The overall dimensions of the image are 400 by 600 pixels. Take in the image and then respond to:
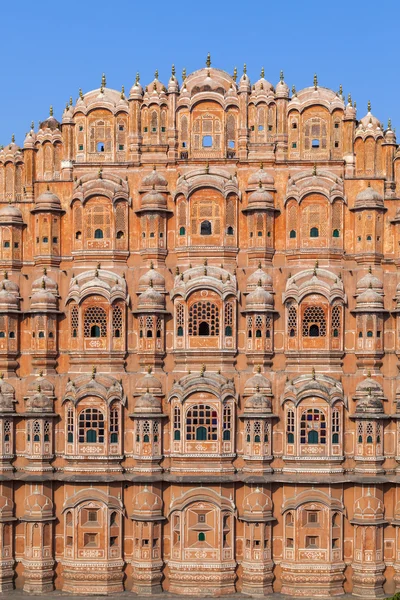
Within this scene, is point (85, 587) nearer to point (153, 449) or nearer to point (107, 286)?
point (153, 449)

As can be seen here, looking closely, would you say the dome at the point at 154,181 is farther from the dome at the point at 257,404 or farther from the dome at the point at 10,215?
the dome at the point at 257,404

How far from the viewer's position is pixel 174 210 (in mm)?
48000

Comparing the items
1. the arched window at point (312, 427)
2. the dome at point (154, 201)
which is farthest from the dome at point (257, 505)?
the dome at point (154, 201)

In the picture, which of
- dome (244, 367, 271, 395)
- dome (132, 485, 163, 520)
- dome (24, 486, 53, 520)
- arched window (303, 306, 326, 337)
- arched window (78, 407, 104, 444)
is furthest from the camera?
arched window (303, 306, 326, 337)

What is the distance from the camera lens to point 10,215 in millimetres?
48656

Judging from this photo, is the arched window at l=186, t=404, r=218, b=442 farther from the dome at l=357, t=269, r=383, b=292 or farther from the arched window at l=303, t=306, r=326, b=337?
the dome at l=357, t=269, r=383, b=292

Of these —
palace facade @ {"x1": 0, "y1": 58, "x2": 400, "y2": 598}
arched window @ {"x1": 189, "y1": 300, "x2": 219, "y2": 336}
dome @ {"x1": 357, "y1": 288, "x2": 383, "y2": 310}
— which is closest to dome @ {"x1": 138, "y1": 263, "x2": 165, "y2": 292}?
palace facade @ {"x1": 0, "y1": 58, "x2": 400, "y2": 598}

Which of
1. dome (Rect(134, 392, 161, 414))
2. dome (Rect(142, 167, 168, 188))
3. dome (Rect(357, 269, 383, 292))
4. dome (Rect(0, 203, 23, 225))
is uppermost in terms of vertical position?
dome (Rect(142, 167, 168, 188))

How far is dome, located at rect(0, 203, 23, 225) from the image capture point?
48.6m

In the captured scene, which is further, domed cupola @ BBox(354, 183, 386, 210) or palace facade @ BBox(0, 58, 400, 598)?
domed cupola @ BBox(354, 183, 386, 210)

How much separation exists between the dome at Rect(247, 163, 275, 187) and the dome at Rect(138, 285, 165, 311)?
7.50 meters

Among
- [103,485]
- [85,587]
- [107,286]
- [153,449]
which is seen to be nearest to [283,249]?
[107,286]

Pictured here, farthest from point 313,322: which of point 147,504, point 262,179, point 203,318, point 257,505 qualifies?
point 147,504

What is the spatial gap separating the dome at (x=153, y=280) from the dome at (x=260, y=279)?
4.43 m
